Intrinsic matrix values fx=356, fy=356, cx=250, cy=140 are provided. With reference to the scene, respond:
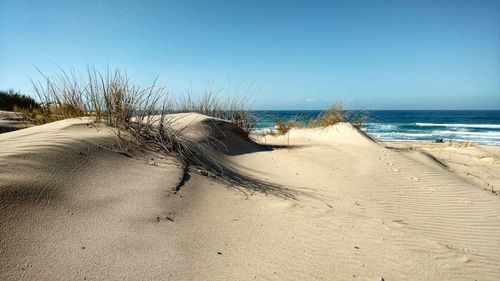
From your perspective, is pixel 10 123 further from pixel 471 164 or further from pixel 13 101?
pixel 471 164

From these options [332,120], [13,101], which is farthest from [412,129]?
[13,101]

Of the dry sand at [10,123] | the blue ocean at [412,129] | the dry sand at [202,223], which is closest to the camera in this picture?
the dry sand at [202,223]

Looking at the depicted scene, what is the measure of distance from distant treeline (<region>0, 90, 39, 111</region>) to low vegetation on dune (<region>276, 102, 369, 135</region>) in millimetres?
8917

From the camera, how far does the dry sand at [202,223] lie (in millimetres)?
2084

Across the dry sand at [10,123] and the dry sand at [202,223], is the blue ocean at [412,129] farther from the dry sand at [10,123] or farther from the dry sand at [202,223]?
the dry sand at [202,223]

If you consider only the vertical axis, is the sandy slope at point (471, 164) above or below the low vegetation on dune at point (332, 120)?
below

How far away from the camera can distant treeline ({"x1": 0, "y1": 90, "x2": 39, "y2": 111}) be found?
12359mm

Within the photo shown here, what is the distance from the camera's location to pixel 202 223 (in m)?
Result: 2.81

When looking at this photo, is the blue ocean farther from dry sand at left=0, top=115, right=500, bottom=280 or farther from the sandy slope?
dry sand at left=0, top=115, right=500, bottom=280

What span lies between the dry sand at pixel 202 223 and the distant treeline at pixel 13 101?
10447mm

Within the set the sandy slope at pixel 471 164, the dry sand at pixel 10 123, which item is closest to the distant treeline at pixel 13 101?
the dry sand at pixel 10 123

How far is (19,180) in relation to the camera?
7.83 feet

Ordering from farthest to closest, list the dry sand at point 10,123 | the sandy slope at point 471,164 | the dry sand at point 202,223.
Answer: the sandy slope at point 471,164 < the dry sand at point 10,123 < the dry sand at point 202,223

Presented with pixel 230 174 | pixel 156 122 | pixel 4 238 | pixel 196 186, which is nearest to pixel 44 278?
pixel 4 238
